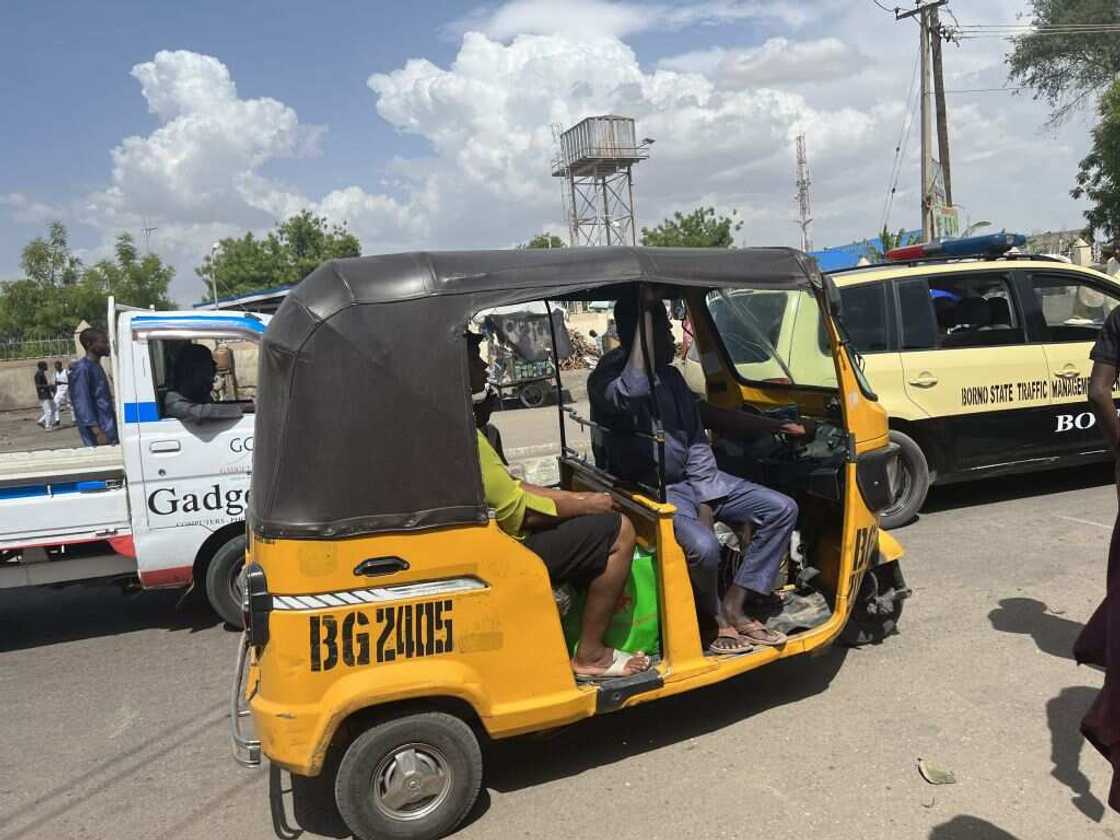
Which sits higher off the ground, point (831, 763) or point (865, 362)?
point (865, 362)

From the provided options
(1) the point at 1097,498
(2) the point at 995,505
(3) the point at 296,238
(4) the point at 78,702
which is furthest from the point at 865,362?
(3) the point at 296,238

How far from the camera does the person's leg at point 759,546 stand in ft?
12.3

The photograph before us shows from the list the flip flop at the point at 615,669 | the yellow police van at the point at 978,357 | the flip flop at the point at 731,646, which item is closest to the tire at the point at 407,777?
the flip flop at the point at 615,669

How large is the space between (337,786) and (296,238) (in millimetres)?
48557

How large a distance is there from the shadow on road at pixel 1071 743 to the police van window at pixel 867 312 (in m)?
3.13

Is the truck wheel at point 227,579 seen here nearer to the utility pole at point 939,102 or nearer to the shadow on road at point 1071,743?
the shadow on road at point 1071,743

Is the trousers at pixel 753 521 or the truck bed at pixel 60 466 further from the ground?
the truck bed at pixel 60 466

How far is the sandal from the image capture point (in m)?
3.63

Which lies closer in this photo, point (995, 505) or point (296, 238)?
point (995, 505)

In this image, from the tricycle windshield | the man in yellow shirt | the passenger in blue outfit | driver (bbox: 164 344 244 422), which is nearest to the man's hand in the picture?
the man in yellow shirt

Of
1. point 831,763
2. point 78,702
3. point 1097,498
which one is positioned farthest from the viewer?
point 1097,498

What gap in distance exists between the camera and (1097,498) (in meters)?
6.73

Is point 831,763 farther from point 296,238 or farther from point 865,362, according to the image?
point 296,238

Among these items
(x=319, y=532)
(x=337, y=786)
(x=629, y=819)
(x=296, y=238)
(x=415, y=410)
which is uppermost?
(x=296, y=238)
